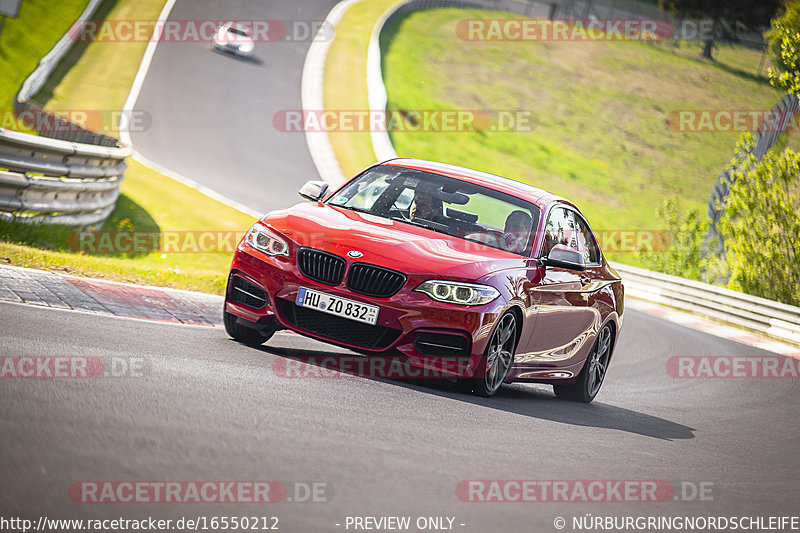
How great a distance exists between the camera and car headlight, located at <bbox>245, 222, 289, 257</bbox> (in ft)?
24.5

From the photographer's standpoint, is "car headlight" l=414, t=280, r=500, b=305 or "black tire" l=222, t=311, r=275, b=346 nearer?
"car headlight" l=414, t=280, r=500, b=305

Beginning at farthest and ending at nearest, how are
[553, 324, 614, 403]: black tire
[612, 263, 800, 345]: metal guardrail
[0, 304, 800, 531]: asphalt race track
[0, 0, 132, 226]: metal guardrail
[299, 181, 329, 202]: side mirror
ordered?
[612, 263, 800, 345]: metal guardrail
[0, 0, 132, 226]: metal guardrail
[553, 324, 614, 403]: black tire
[299, 181, 329, 202]: side mirror
[0, 304, 800, 531]: asphalt race track

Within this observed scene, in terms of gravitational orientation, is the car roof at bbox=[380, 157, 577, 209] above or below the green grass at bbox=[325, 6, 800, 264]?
above

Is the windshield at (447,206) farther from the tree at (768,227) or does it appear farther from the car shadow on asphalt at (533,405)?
the tree at (768,227)

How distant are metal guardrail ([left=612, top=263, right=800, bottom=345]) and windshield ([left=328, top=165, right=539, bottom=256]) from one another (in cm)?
1242

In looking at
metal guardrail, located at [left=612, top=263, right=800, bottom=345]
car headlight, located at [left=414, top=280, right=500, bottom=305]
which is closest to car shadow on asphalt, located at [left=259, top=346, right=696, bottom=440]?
car headlight, located at [left=414, top=280, right=500, bottom=305]

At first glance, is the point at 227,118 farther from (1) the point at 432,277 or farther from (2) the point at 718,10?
(2) the point at 718,10

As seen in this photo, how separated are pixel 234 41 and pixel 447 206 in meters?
35.2

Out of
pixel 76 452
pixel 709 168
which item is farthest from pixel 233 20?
pixel 76 452

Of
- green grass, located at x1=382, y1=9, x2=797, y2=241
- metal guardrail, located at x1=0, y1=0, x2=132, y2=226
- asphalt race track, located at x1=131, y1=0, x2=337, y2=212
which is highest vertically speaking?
metal guardrail, located at x1=0, y1=0, x2=132, y2=226

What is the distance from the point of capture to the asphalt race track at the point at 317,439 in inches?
165

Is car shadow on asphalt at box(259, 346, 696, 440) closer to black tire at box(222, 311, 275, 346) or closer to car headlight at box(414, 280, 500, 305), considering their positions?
black tire at box(222, 311, 275, 346)

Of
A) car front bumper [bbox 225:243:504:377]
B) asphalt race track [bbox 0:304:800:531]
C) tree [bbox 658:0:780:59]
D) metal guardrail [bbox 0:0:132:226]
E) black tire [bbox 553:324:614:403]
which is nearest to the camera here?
asphalt race track [bbox 0:304:800:531]

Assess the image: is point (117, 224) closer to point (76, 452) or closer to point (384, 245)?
point (384, 245)
